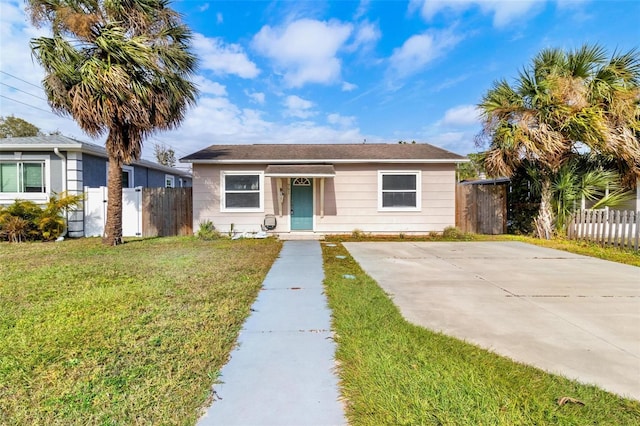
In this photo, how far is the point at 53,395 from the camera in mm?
2135

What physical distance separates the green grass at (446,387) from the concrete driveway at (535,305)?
271 millimetres

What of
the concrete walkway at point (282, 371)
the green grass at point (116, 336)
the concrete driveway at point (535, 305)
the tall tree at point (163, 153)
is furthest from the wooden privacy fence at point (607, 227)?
the tall tree at point (163, 153)

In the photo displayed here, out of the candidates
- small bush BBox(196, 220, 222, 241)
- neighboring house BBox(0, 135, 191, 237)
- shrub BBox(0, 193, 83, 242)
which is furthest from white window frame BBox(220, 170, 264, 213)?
neighboring house BBox(0, 135, 191, 237)

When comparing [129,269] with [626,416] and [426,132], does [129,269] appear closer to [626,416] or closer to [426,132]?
[626,416]

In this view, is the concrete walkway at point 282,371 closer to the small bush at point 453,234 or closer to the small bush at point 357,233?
the small bush at point 357,233

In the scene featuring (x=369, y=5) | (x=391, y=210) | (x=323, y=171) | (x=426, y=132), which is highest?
(x=369, y=5)

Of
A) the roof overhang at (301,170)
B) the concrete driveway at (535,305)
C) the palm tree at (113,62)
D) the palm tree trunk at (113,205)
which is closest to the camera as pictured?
the concrete driveway at (535,305)

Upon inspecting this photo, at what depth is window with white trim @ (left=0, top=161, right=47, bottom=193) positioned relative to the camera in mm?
10664

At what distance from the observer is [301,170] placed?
1054cm

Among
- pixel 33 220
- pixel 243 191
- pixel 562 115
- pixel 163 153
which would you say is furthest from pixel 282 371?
pixel 163 153

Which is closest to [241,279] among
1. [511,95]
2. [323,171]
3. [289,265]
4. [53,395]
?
[289,265]

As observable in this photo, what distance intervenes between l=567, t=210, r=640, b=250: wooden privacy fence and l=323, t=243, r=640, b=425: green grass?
8384 millimetres

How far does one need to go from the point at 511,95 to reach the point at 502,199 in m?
3.91

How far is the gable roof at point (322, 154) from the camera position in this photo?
10.8m
